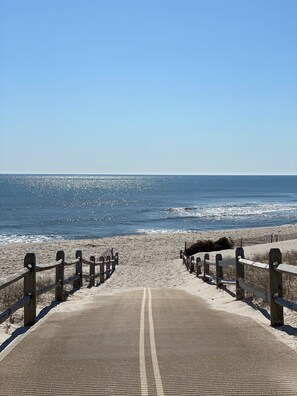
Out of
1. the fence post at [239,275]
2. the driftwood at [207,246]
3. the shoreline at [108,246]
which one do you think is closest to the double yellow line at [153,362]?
the fence post at [239,275]

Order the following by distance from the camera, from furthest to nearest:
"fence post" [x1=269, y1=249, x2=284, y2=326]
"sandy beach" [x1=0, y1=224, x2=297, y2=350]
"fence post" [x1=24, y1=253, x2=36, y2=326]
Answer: "sandy beach" [x1=0, y1=224, x2=297, y2=350]
"fence post" [x1=24, y1=253, x2=36, y2=326]
"fence post" [x1=269, y1=249, x2=284, y2=326]

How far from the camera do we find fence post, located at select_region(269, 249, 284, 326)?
795 cm

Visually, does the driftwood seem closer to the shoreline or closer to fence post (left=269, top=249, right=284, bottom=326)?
the shoreline

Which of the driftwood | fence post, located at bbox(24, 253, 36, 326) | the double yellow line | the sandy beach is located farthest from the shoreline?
the double yellow line

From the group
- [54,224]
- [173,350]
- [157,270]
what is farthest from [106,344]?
[54,224]

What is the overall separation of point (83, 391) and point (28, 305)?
151 inches

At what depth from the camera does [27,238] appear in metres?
57.5

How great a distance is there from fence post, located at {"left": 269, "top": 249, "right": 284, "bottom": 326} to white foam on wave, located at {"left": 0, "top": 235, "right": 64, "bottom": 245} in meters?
49.0

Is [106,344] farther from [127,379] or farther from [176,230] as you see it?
[176,230]

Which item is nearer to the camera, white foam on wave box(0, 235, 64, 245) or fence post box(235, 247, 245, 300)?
fence post box(235, 247, 245, 300)

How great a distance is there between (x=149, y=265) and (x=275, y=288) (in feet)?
87.2

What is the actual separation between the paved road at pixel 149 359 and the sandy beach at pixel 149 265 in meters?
0.71

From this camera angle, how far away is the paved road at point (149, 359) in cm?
512

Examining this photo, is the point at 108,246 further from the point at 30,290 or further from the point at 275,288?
the point at 275,288
